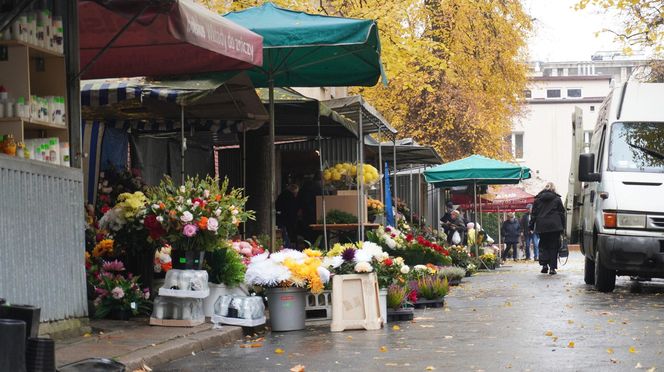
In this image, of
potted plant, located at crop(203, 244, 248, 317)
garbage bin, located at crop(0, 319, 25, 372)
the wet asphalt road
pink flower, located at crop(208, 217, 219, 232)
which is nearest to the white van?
the wet asphalt road

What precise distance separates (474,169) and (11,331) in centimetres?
2482

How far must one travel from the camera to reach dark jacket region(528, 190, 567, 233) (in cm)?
2353

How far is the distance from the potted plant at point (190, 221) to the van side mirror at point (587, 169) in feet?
22.1

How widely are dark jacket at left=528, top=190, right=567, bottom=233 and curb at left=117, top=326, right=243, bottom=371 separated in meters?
13.2

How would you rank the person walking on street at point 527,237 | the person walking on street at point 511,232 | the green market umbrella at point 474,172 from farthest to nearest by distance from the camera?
1. the person walking on street at point 527,237
2. the person walking on street at point 511,232
3. the green market umbrella at point 474,172

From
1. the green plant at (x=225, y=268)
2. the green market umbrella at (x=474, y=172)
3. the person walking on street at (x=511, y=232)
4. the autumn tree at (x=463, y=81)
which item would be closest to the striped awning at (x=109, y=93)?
the green plant at (x=225, y=268)

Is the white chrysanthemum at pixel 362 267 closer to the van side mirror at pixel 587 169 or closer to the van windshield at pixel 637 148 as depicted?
the van side mirror at pixel 587 169

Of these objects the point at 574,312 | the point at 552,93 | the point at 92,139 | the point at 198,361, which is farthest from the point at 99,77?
the point at 552,93

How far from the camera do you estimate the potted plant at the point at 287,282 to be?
12016 millimetres

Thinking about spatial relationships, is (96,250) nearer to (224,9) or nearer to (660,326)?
(660,326)

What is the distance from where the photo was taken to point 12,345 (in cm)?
566

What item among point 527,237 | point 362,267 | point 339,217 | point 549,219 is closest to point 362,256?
point 362,267

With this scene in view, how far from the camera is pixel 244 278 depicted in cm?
1229

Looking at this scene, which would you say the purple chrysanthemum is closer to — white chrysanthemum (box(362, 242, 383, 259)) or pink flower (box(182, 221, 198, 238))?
white chrysanthemum (box(362, 242, 383, 259))
